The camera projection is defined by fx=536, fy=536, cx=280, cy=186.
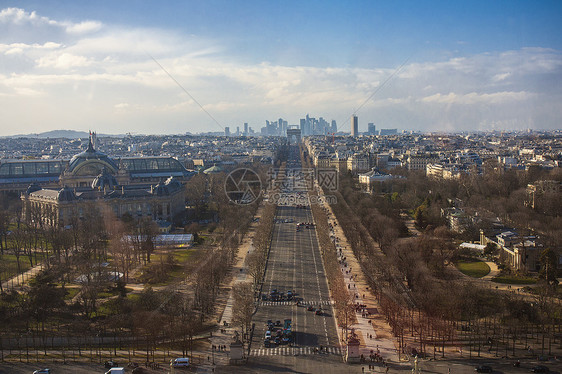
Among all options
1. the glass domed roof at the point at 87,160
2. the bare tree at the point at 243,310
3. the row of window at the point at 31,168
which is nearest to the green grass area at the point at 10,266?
the bare tree at the point at 243,310

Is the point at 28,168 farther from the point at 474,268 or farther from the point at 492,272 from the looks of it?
the point at 492,272

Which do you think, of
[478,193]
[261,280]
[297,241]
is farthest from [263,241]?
[478,193]

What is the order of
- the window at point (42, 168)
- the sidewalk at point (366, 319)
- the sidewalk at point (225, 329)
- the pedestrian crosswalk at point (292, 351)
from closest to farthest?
the sidewalk at point (225, 329), the pedestrian crosswalk at point (292, 351), the sidewalk at point (366, 319), the window at point (42, 168)

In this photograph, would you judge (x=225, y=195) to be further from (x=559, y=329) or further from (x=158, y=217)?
(x=559, y=329)

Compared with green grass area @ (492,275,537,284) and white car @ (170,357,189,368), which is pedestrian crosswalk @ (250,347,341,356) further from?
green grass area @ (492,275,537,284)

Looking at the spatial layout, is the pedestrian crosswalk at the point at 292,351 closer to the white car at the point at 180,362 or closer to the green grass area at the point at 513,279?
the white car at the point at 180,362

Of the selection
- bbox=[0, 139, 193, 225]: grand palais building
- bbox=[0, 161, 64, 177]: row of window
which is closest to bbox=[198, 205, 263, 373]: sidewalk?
bbox=[0, 139, 193, 225]: grand palais building
